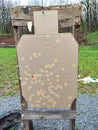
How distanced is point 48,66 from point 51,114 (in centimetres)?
47

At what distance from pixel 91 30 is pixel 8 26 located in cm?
540

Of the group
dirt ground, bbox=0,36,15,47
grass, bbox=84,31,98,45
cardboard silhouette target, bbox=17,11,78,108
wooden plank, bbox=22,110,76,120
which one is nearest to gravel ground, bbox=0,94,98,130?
wooden plank, bbox=22,110,76,120

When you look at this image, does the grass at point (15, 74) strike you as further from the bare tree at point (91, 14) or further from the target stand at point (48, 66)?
the bare tree at point (91, 14)

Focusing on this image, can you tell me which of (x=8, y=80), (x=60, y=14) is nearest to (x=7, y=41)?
(x=8, y=80)

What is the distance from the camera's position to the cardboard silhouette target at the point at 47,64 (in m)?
2.14

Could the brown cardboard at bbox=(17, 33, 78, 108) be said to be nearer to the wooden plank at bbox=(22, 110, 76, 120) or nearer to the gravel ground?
the wooden plank at bbox=(22, 110, 76, 120)

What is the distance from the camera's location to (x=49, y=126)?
307 cm

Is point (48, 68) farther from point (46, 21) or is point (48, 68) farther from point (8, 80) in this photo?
point (8, 80)

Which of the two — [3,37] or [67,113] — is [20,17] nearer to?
[67,113]

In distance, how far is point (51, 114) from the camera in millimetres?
2369

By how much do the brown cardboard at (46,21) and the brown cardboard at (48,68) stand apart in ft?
0.17

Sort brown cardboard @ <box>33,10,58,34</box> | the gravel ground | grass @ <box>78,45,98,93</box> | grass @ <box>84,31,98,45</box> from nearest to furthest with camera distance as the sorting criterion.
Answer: brown cardboard @ <box>33,10,58,34</box>
the gravel ground
grass @ <box>78,45,98,93</box>
grass @ <box>84,31,98,45</box>

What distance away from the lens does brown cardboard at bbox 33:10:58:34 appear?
6.97 feet

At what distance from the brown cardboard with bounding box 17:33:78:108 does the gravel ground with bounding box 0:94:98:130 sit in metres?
0.83
